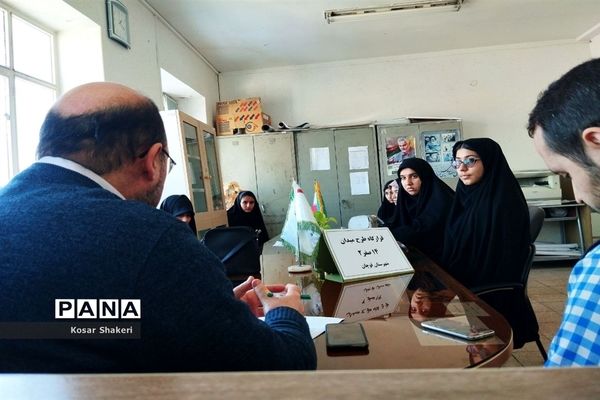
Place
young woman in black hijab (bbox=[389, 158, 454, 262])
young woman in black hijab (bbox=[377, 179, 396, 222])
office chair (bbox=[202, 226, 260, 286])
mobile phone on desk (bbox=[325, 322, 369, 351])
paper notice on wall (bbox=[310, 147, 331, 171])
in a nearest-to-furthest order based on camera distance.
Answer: mobile phone on desk (bbox=[325, 322, 369, 351]) < young woman in black hijab (bbox=[389, 158, 454, 262]) < office chair (bbox=[202, 226, 260, 286]) < young woman in black hijab (bbox=[377, 179, 396, 222]) < paper notice on wall (bbox=[310, 147, 331, 171])

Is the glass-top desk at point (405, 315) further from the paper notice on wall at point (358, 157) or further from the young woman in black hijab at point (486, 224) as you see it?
the paper notice on wall at point (358, 157)

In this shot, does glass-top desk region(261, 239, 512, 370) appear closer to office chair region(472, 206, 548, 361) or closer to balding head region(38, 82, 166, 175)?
office chair region(472, 206, 548, 361)

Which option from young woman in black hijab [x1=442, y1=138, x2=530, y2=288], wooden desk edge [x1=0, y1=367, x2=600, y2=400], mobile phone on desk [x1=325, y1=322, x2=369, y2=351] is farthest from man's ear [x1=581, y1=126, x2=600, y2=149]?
young woman in black hijab [x1=442, y1=138, x2=530, y2=288]

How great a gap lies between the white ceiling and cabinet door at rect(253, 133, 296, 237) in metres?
1.09

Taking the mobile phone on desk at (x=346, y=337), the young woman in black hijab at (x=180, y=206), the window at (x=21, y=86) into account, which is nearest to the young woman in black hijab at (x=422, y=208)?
the young woman in black hijab at (x=180, y=206)

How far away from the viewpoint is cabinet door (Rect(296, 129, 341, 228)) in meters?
5.06

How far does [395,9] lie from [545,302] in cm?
303

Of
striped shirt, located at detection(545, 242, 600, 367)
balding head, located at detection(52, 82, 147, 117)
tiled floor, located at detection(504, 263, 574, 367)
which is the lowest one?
tiled floor, located at detection(504, 263, 574, 367)

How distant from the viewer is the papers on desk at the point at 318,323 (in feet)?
3.01

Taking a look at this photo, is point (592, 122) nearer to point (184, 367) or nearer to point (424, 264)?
point (184, 367)

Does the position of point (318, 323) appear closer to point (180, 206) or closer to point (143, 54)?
point (180, 206)

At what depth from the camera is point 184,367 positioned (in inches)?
21.4

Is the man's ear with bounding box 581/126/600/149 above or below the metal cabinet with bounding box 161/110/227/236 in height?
below

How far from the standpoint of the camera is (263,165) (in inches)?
199
